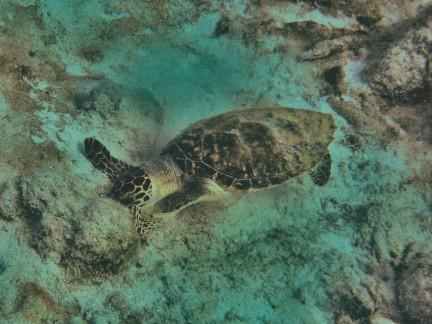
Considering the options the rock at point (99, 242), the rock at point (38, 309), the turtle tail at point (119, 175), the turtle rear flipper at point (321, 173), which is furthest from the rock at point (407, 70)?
the rock at point (38, 309)

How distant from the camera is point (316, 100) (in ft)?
12.4

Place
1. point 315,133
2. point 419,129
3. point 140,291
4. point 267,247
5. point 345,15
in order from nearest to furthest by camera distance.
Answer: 1. point 140,291
2. point 267,247
3. point 315,133
4. point 419,129
5. point 345,15

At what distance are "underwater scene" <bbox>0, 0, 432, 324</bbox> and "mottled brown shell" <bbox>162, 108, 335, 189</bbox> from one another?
0.02m

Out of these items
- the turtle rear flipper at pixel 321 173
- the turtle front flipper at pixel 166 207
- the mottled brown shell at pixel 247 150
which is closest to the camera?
the turtle front flipper at pixel 166 207

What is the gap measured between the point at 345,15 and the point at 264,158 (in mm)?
2067

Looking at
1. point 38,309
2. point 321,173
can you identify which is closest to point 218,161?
point 321,173

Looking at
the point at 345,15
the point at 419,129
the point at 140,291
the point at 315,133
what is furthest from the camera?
the point at 345,15

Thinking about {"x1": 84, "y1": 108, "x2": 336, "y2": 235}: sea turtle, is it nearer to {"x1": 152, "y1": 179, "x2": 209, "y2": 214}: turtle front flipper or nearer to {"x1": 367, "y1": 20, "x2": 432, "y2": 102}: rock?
{"x1": 152, "y1": 179, "x2": 209, "y2": 214}: turtle front flipper

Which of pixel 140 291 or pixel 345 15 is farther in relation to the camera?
pixel 345 15

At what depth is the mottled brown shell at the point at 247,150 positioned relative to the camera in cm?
307

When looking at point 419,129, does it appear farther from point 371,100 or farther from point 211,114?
point 211,114

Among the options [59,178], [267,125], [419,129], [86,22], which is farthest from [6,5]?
[419,129]

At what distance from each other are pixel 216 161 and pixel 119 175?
78 centimetres

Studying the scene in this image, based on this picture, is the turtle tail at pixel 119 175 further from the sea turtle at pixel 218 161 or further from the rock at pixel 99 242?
the rock at pixel 99 242
